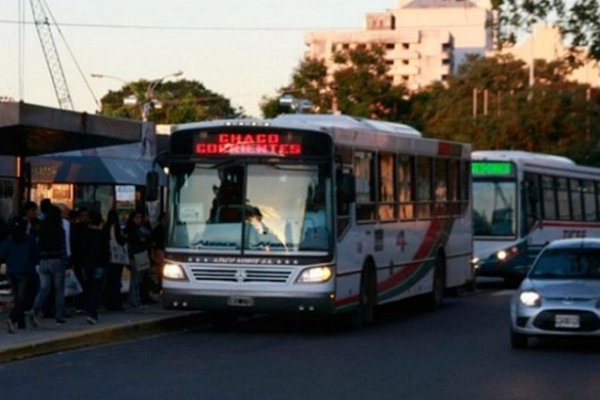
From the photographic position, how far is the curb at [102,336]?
1914 centimetres

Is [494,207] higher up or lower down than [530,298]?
higher up

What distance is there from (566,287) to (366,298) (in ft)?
15.2

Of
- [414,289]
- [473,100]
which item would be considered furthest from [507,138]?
[414,289]

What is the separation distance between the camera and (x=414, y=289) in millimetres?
27812

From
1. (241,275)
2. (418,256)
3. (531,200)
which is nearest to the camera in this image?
(241,275)

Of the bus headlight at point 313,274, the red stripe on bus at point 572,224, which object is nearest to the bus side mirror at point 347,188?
the bus headlight at point 313,274

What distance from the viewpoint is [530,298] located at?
20.8 metres

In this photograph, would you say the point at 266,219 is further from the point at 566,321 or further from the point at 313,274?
the point at 566,321

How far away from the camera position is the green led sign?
1459 inches

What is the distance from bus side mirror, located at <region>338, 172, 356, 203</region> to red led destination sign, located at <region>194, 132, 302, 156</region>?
773 mm

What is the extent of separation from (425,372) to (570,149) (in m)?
58.9

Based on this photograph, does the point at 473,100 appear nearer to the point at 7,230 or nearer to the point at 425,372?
the point at 7,230

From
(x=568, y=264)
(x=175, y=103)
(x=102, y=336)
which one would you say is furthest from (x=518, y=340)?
(x=175, y=103)

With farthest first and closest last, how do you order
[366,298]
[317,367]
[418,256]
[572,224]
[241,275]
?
1. [572,224]
2. [418,256]
3. [366,298]
4. [241,275]
5. [317,367]
